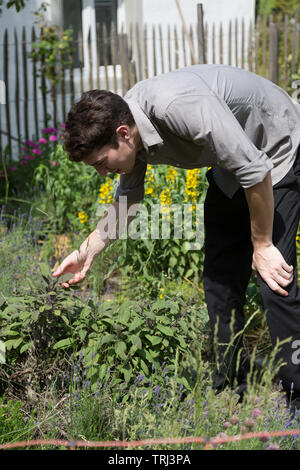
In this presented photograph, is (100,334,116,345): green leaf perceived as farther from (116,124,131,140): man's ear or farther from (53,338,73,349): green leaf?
(116,124,131,140): man's ear

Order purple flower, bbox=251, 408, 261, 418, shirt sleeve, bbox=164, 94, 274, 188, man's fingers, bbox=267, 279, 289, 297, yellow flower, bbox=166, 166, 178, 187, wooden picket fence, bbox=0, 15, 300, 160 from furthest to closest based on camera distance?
wooden picket fence, bbox=0, 15, 300, 160 → yellow flower, bbox=166, 166, 178, 187 → man's fingers, bbox=267, 279, 289, 297 → shirt sleeve, bbox=164, 94, 274, 188 → purple flower, bbox=251, 408, 261, 418

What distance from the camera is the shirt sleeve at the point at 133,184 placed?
232cm

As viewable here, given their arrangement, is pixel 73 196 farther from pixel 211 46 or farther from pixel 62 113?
pixel 211 46

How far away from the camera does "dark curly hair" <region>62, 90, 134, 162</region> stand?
1.87 meters

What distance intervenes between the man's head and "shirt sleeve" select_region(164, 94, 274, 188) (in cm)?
18

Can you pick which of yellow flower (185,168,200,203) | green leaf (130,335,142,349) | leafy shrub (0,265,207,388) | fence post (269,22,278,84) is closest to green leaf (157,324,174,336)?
leafy shrub (0,265,207,388)

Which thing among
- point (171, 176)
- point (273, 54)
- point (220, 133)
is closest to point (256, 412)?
point (220, 133)

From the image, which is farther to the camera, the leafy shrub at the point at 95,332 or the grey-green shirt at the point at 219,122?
the leafy shrub at the point at 95,332

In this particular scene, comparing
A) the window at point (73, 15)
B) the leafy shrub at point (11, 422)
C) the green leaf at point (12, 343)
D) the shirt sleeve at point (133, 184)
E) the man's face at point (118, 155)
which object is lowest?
the leafy shrub at point (11, 422)

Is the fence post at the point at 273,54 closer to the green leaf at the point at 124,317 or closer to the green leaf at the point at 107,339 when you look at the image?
the green leaf at the point at 124,317

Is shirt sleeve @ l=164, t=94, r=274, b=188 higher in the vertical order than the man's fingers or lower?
higher

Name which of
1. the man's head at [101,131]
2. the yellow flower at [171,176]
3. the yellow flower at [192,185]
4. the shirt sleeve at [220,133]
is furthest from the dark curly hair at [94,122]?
the yellow flower at [171,176]

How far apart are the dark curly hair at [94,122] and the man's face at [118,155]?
0.06 ft

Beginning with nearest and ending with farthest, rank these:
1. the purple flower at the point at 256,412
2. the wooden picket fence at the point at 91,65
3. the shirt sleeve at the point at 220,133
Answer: the purple flower at the point at 256,412, the shirt sleeve at the point at 220,133, the wooden picket fence at the point at 91,65
